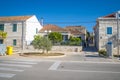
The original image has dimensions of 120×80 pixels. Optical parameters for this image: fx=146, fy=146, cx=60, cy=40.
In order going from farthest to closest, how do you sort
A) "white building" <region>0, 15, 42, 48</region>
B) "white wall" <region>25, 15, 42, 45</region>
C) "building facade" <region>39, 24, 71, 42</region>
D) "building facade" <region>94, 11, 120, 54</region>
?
1. "building facade" <region>39, 24, 71, 42</region>
2. "white wall" <region>25, 15, 42, 45</region>
3. "white building" <region>0, 15, 42, 48</region>
4. "building facade" <region>94, 11, 120, 54</region>

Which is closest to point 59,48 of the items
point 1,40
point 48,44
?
point 48,44

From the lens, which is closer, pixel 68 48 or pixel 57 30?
pixel 68 48

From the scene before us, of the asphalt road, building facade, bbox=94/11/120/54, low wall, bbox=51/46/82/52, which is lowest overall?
the asphalt road

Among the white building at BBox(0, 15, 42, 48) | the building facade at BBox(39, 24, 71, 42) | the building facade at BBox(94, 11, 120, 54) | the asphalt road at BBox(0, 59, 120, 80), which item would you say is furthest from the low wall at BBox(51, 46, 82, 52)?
the asphalt road at BBox(0, 59, 120, 80)

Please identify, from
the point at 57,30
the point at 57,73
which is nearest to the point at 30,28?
the point at 57,30

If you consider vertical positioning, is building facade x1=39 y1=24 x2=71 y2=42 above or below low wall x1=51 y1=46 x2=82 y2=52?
above

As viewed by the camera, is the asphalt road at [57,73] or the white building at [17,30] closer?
the asphalt road at [57,73]

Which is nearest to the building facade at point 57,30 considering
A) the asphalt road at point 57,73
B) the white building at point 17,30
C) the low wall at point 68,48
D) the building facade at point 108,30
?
the white building at point 17,30

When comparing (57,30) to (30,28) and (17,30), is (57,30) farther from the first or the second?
(17,30)

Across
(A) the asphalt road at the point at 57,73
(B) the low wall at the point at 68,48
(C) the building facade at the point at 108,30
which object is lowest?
(A) the asphalt road at the point at 57,73

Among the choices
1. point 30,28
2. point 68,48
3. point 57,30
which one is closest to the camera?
point 68,48

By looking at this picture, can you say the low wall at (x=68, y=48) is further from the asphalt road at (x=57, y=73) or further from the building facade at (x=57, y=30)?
the asphalt road at (x=57, y=73)

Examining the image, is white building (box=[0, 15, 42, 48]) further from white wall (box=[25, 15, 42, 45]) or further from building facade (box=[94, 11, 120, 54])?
building facade (box=[94, 11, 120, 54])

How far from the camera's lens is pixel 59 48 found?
2880cm
